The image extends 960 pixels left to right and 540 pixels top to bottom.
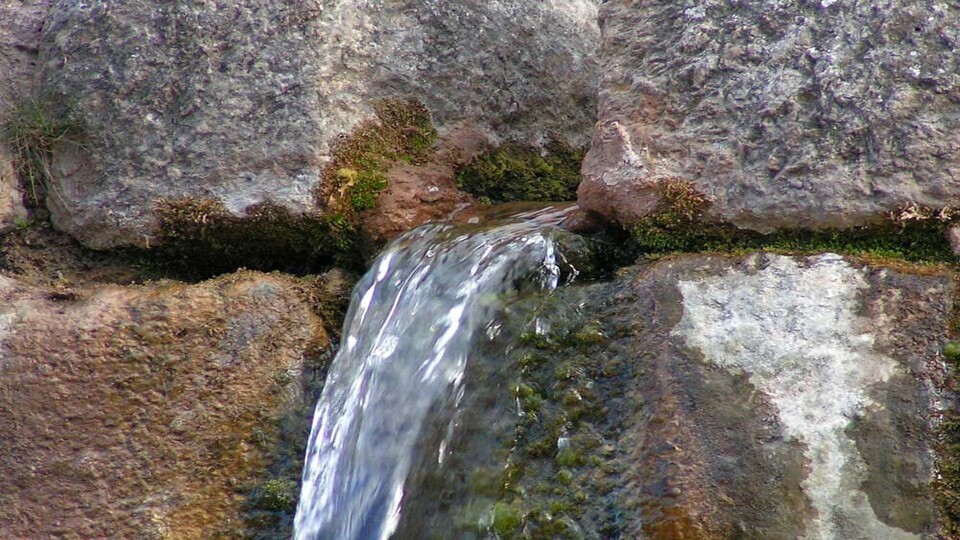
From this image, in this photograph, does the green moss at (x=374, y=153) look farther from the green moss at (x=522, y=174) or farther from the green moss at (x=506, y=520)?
the green moss at (x=506, y=520)

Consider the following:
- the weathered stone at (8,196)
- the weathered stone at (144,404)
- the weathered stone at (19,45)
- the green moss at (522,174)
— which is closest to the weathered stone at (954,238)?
the green moss at (522,174)

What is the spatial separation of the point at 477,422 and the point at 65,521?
130 centimetres

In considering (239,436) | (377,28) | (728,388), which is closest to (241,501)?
(239,436)

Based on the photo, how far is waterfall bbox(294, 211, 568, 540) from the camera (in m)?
2.52

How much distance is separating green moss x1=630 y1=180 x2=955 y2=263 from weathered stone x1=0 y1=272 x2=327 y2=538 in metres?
1.16

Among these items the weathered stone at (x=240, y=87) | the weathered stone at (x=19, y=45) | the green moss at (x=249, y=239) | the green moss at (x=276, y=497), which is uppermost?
the weathered stone at (x=19, y=45)

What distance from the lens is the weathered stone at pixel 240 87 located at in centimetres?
325

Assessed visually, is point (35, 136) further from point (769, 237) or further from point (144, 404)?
point (769, 237)

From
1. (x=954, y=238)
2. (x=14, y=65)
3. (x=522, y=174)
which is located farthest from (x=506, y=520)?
(x=14, y=65)

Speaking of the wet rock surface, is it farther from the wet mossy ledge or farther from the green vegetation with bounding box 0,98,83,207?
the green vegetation with bounding box 0,98,83,207

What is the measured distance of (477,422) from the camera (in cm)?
238

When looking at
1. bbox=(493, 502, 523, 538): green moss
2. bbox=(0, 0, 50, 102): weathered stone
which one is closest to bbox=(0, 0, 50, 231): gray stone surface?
bbox=(0, 0, 50, 102): weathered stone

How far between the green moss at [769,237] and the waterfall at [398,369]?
0.99ft

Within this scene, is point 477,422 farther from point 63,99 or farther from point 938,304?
point 63,99
